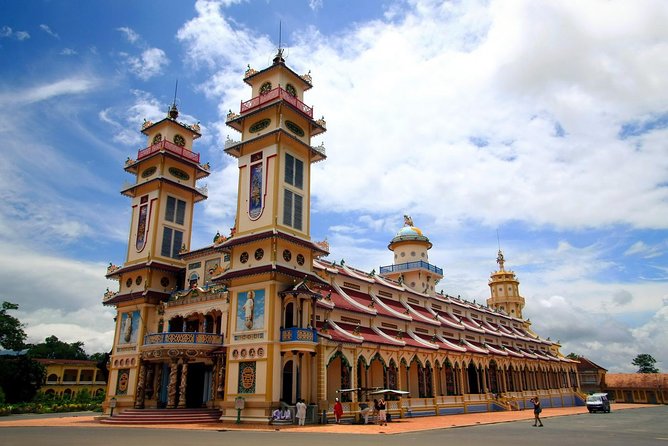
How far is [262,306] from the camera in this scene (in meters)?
30.3

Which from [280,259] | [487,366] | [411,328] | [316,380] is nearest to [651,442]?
[316,380]

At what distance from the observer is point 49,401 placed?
50.7 meters

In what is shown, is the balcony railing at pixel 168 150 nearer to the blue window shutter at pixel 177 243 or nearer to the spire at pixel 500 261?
the blue window shutter at pixel 177 243

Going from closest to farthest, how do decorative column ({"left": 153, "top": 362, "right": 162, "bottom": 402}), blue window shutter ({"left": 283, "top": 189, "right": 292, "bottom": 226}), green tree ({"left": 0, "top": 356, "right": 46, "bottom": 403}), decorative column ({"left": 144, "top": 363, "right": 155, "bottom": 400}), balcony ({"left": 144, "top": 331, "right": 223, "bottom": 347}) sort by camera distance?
balcony ({"left": 144, "top": 331, "right": 223, "bottom": 347}), blue window shutter ({"left": 283, "top": 189, "right": 292, "bottom": 226}), decorative column ({"left": 144, "top": 363, "right": 155, "bottom": 400}), decorative column ({"left": 153, "top": 362, "right": 162, "bottom": 402}), green tree ({"left": 0, "top": 356, "right": 46, "bottom": 403})

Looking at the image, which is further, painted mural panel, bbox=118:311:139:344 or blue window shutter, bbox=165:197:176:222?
blue window shutter, bbox=165:197:176:222

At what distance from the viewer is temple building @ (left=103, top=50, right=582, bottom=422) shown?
30125 mm

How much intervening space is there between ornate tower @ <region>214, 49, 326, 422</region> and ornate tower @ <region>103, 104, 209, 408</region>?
8006 mm

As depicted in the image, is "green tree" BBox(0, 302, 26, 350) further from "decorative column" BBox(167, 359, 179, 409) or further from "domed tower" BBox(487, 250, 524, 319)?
"domed tower" BBox(487, 250, 524, 319)

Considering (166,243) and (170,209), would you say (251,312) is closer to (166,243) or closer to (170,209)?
(166,243)

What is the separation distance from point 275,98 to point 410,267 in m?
27.7

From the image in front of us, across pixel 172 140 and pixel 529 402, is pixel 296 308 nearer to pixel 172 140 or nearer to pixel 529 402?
pixel 172 140

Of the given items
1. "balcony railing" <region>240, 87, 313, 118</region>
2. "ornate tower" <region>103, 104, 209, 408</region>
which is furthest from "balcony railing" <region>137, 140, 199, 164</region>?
"balcony railing" <region>240, 87, 313, 118</region>

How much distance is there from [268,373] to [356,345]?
677cm

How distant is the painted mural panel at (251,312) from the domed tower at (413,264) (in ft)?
83.3
